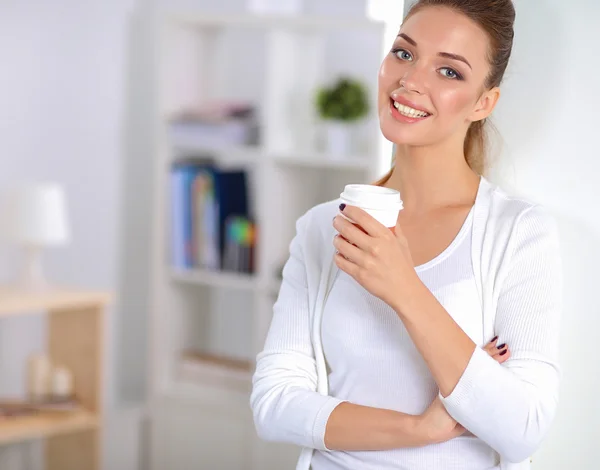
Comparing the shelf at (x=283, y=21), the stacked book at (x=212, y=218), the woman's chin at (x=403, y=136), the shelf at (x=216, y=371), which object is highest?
the shelf at (x=283, y=21)

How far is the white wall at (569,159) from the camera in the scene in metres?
1.41

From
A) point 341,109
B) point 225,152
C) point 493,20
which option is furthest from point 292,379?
point 225,152

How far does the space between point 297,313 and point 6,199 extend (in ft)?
7.31

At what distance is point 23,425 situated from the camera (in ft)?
10.6

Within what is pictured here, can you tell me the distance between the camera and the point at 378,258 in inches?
45.9

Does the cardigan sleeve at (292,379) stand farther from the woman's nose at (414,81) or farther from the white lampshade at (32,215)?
the white lampshade at (32,215)

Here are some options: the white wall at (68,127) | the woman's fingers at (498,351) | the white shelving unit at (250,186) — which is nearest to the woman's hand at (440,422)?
the woman's fingers at (498,351)

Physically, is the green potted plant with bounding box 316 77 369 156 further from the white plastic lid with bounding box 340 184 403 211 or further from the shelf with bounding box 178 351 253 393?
the white plastic lid with bounding box 340 184 403 211

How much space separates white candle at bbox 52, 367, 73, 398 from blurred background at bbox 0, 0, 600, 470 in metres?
0.01

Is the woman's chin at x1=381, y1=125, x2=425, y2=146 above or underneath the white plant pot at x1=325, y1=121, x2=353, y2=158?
above

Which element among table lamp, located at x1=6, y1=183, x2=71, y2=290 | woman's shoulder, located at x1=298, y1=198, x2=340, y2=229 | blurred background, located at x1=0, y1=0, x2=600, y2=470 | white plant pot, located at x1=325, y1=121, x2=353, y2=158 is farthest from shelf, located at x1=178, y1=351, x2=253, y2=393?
woman's shoulder, located at x1=298, y1=198, x2=340, y2=229

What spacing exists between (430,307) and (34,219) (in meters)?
2.43

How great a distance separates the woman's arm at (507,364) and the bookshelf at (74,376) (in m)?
2.28

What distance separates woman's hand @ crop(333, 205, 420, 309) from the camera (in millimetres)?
1162
